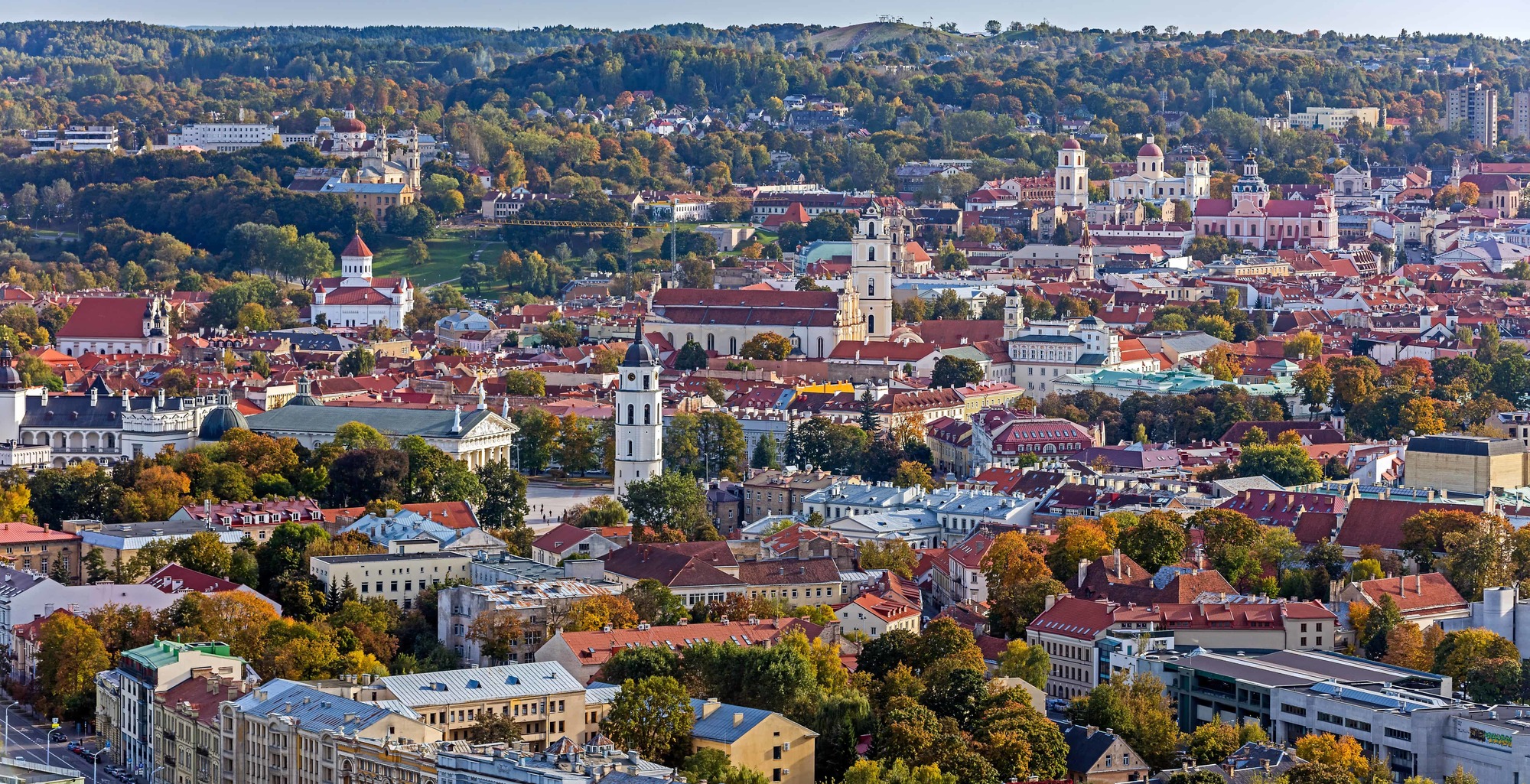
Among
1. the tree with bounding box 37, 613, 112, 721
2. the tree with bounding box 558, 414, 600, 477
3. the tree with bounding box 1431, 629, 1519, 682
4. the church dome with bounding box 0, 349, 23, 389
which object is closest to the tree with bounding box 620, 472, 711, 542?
the tree with bounding box 558, 414, 600, 477

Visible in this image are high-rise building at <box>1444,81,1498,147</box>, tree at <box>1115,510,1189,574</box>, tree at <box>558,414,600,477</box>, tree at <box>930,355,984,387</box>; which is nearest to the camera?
tree at <box>1115,510,1189,574</box>

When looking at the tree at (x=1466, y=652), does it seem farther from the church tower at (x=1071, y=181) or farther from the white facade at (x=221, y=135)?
the white facade at (x=221, y=135)

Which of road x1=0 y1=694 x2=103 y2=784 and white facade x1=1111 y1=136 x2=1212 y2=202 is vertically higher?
white facade x1=1111 y1=136 x2=1212 y2=202

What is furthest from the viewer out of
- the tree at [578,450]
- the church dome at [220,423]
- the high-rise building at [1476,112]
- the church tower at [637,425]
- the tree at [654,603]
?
the high-rise building at [1476,112]

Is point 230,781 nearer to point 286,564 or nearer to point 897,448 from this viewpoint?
A: point 286,564

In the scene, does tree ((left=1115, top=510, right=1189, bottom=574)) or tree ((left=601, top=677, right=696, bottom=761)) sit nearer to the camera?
tree ((left=601, top=677, right=696, bottom=761))

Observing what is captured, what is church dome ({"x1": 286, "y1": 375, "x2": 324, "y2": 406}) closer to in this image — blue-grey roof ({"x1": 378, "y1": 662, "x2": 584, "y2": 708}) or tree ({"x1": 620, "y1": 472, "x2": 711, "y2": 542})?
tree ({"x1": 620, "y1": 472, "x2": 711, "y2": 542})

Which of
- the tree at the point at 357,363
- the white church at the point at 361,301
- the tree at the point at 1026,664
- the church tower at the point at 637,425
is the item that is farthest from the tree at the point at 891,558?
the white church at the point at 361,301
